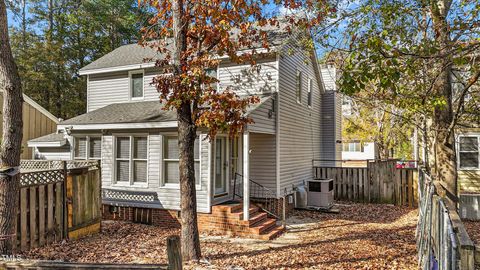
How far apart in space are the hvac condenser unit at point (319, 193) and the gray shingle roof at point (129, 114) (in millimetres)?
6270

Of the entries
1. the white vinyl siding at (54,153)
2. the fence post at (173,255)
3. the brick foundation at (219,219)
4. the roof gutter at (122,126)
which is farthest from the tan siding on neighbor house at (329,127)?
the fence post at (173,255)

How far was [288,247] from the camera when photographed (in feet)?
27.7

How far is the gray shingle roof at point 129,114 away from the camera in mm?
11383

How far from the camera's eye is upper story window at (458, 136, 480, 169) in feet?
53.4

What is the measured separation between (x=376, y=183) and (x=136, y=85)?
37.8ft

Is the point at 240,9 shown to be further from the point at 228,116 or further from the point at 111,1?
the point at 111,1

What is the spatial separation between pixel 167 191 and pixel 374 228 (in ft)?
21.7

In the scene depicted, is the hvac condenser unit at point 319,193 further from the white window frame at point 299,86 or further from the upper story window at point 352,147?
the upper story window at point 352,147

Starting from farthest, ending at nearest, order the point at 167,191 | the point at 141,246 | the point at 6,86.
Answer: the point at 167,191, the point at 141,246, the point at 6,86

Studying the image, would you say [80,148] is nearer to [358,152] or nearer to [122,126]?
[122,126]

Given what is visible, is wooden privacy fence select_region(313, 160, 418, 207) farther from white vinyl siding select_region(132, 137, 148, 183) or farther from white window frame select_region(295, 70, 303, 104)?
white vinyl siding select_region(132, 137, 148, 183)

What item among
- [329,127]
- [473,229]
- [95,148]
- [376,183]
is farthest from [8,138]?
[329,127]

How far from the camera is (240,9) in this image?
781 centimetres

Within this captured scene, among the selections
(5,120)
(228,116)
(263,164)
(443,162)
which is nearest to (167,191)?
(263,164)
